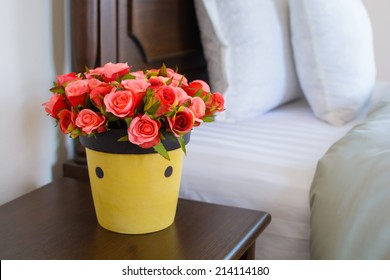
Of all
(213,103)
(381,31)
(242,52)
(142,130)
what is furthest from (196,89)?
(381,31)

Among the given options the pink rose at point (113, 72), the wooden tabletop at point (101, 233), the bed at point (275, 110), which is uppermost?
the pink rose at point (113, 72)

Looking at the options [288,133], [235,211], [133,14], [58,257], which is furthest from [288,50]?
[58,257]

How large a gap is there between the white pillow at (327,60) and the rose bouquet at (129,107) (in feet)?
2.30

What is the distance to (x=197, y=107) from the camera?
81cm

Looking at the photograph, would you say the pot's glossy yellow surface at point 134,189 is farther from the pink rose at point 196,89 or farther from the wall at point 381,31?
the wall at point 381,31

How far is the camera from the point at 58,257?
31.6 inches

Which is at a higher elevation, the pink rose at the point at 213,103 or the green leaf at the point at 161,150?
the pink rose at the point at 213,103

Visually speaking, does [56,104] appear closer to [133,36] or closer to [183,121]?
[183,121]

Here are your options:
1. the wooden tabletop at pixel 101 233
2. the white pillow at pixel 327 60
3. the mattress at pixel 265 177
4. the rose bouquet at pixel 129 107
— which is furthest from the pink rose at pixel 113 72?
the white pillow at pixel 327 60

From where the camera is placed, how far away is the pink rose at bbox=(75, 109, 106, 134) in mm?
780

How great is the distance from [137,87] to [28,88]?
383 millimetres

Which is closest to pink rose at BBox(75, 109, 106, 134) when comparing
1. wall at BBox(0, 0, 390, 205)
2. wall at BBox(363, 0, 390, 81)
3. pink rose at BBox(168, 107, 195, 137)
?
pink rose at BBox(168, 107, 195, 137)

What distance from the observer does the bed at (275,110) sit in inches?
38.4
